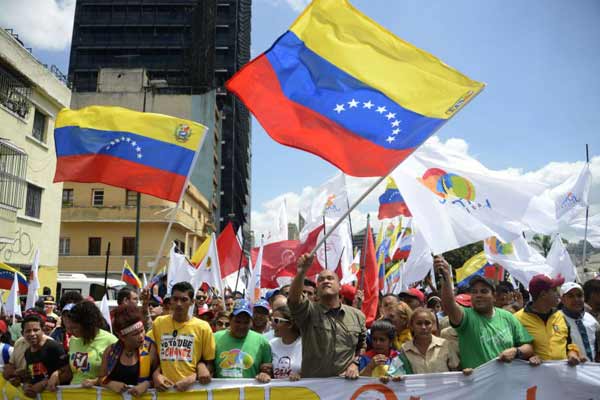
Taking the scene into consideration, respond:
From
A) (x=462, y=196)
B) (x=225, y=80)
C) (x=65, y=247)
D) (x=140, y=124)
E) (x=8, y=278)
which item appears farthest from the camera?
(x=225, y=80)

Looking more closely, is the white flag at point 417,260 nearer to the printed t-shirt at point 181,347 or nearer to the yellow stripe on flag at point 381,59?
A: the yellow stripe on flag at point 381,59

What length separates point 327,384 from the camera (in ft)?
13.9

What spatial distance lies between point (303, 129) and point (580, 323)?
9.79 feet

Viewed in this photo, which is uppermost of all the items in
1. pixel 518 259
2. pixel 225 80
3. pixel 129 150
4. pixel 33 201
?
pixel 225 80

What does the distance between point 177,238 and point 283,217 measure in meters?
26.8

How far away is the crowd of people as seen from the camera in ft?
13.7

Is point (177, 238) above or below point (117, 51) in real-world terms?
below

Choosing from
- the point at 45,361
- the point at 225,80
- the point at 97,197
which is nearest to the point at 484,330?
the point at 45,361

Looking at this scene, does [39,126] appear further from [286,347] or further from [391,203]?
[286,347]

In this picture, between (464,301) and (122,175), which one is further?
(122,175)

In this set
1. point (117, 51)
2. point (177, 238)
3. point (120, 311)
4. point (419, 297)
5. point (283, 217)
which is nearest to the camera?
point (120, 311)

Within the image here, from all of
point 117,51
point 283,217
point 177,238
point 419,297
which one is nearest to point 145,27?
point 117,51

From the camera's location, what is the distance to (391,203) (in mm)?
10648

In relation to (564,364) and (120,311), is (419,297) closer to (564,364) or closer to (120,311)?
(564,364)
